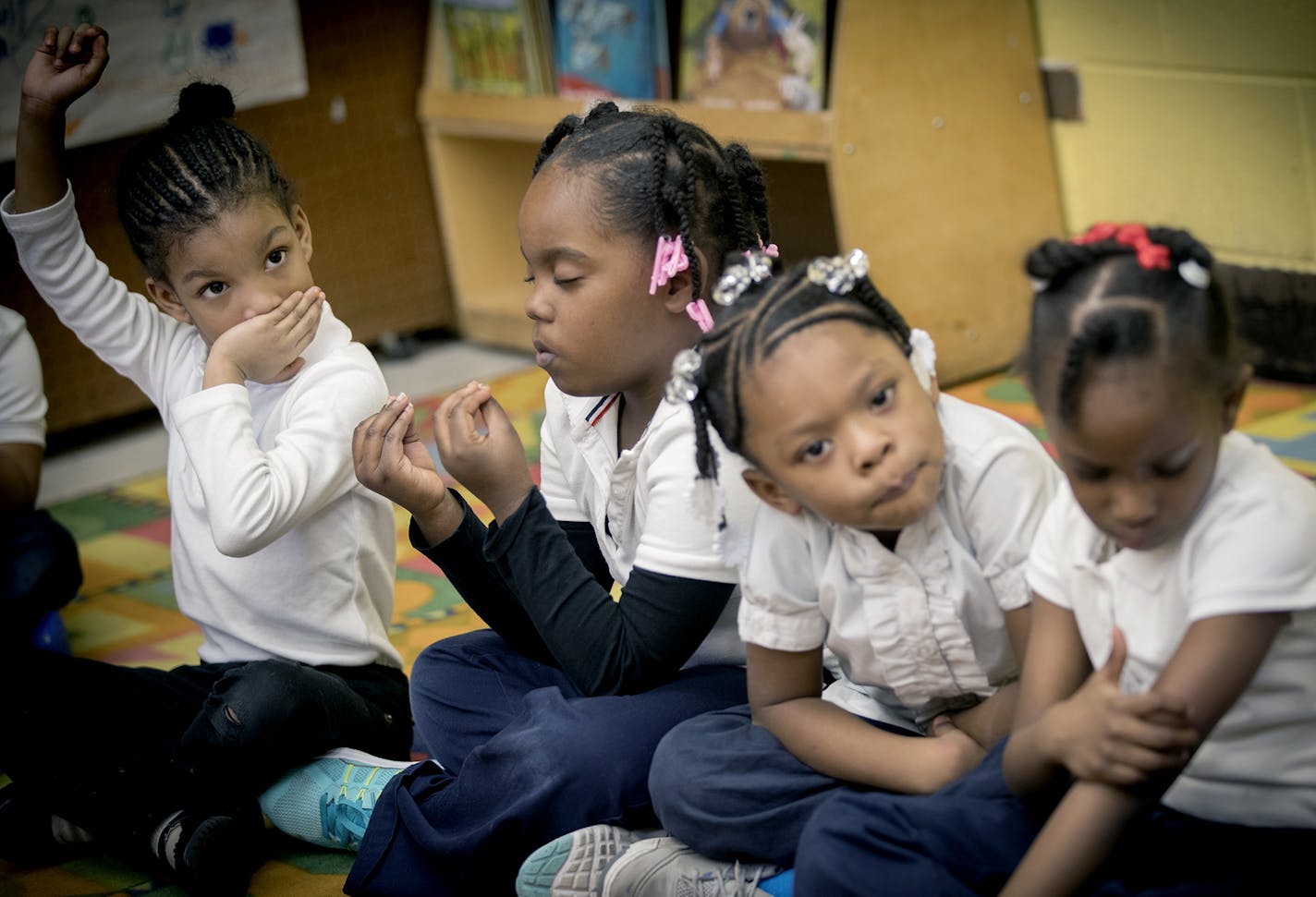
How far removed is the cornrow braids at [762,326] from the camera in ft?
3.91

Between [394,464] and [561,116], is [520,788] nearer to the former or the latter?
[394,464]

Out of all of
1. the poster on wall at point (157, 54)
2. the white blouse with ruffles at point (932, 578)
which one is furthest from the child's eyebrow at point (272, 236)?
the poster on wall at point (157, 54)

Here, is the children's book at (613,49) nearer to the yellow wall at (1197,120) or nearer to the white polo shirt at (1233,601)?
the yellow wall at (1197,120)

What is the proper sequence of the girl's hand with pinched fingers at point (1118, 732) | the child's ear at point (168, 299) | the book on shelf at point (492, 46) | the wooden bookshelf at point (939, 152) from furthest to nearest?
the book on shelf at point (492, 46), the wooden bookshelf at point (939, 152), the child's ear at point (168, 299), the girl's hand with pinched fingers at point (1118, 732)

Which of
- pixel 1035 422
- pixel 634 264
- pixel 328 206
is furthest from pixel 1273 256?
pixel 328 206

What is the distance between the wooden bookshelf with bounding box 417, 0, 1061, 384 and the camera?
2.83 metres

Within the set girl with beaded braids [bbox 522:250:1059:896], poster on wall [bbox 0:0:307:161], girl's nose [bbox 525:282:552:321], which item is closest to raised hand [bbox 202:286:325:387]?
girl's nose [bbox 525:282:552:321]

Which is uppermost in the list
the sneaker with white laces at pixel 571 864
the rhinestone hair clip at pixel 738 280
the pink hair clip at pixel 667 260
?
the rhinestone hair clip at pixel 738 280

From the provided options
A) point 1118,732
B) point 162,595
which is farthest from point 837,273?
point 162,595

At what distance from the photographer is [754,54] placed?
9.89 feet

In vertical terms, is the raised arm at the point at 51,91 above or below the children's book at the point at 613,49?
above

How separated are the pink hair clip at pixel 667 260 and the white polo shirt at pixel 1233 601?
47 cm

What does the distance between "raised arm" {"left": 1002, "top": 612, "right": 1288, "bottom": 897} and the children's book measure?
248 centimetres

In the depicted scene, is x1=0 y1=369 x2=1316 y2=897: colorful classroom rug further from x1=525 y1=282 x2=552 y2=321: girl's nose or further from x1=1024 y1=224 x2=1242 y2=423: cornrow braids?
x1=1024 y1=224 x2=1242 y2=423: cornrow braids
